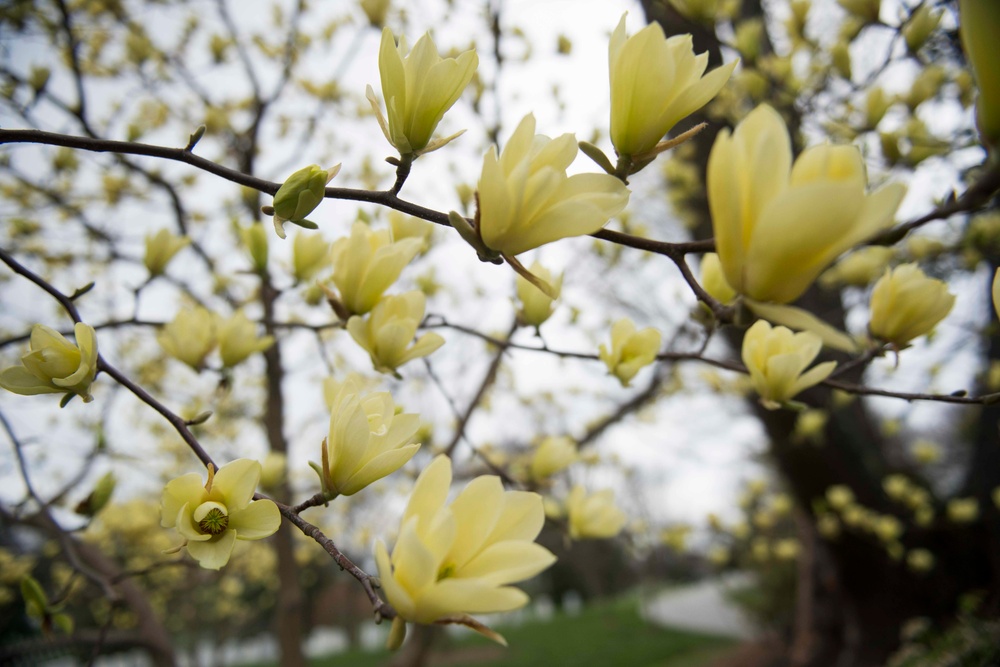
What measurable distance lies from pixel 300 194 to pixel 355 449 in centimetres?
27

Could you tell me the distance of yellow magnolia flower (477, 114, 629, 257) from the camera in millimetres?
523

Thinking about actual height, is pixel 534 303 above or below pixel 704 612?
above

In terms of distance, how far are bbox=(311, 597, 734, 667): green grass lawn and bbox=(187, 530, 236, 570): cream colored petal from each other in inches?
339

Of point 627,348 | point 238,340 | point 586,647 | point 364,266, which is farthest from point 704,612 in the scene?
point 364,266

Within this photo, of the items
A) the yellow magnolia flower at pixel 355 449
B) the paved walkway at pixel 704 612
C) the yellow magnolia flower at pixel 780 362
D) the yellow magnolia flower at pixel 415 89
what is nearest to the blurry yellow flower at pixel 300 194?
the yellow magnolia flower at pixel 415 89

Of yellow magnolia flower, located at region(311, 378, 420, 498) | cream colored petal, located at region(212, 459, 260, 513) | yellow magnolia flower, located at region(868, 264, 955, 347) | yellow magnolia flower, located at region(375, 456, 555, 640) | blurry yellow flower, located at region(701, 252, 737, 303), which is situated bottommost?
yellow magnolia flower, located at region(375, 456, 555, 640)

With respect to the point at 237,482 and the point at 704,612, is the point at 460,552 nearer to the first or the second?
the point at 237,482

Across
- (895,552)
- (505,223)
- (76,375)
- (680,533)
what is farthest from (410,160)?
(895,552)

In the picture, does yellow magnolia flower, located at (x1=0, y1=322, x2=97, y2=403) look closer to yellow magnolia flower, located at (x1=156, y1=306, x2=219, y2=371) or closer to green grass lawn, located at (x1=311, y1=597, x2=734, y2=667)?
yellow magnolia flower, located at (x1=156, y1=306, x2=219, y2=371)

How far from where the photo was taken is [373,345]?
88 centimetres

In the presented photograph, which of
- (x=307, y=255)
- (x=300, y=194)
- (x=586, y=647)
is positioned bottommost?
(x=586, y=647)

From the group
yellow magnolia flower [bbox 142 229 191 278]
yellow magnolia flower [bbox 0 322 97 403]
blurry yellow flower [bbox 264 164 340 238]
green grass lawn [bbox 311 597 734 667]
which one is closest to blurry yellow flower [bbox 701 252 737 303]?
blurry yellow flower [bbox 264 164 340 238]

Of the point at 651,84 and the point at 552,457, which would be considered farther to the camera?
the point at 552,457

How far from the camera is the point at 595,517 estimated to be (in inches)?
48.8
